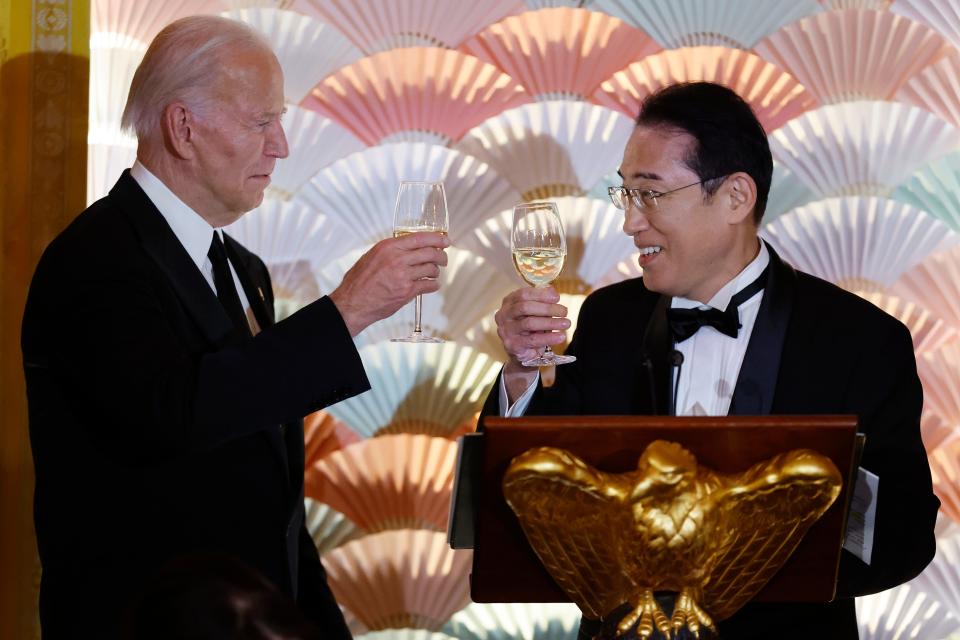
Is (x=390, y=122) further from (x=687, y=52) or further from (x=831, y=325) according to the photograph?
(x=831, y=325)

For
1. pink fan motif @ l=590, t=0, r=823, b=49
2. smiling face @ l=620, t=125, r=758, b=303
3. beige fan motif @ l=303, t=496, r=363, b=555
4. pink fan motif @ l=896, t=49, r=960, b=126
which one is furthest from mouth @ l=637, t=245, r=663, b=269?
beige fan motif @ l=303, t=496, r=363, b=555

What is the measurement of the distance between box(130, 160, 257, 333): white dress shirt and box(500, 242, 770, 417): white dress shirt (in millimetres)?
665

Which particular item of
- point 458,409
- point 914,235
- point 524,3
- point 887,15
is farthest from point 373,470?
point 887,15

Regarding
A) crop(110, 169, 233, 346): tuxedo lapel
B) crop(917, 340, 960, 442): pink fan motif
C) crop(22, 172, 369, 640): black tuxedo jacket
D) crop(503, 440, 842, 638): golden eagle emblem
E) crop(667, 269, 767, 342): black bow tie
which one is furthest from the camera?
crop(917, 340, 960, 442): pink fan motif

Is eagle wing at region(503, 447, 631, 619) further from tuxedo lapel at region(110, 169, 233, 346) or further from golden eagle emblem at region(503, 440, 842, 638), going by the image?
tuxedo lapel at region(110, 169, 233, 346)

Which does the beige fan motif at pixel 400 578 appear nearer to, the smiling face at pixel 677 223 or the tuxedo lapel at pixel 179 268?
the tuxedo lapel at pixel 179 268

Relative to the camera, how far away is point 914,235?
3031 mm

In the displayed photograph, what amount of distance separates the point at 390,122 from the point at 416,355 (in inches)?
23.9

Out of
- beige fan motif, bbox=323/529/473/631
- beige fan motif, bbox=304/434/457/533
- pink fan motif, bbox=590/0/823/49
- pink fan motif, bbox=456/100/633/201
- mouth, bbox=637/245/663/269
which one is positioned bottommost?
beige fan motif, bbox=323/529/473/631

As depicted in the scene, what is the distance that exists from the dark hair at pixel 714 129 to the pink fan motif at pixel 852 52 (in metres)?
0.57

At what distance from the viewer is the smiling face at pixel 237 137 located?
7.59 ft

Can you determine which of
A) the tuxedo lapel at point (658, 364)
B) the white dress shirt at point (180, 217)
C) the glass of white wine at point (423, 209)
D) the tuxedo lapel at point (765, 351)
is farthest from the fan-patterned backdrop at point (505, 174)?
the glass of white wine at point (423, 209)

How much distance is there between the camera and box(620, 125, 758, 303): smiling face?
249cm

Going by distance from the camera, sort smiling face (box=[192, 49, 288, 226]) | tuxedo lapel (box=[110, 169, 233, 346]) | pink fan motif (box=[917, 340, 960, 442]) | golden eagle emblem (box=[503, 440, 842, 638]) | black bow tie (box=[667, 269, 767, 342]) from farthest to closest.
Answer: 1. pink fan motif (box=[917, 340, 960, 442])
2. black bow tie (box=[667, 269, 767, 342])
3. smiling face (box=[192, 49, 288, 226])
4. tuxedo lapel (box=[110, 169, 233, 346])
5. golden eagle emblem (box=[503, 440, 842, 638])
